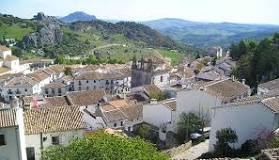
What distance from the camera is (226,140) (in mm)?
35906

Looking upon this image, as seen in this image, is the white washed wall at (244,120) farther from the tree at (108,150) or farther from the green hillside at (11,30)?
the green hillside at (11,30)

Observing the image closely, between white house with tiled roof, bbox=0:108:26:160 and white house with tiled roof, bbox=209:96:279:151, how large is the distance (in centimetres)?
1806

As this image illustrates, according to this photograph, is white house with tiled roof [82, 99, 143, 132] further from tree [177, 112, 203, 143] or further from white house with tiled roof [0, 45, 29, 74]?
white house with tiled roof [0, 45, 29, 74]

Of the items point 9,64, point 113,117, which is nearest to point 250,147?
point 113,117

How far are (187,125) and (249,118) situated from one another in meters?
11.9

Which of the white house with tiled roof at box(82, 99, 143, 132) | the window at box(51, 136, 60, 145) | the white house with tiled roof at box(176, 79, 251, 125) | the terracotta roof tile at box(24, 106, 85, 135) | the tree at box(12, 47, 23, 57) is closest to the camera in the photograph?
the terracotta roof tile at box(24, 106, 85, 135)

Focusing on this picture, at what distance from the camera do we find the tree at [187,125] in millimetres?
45625

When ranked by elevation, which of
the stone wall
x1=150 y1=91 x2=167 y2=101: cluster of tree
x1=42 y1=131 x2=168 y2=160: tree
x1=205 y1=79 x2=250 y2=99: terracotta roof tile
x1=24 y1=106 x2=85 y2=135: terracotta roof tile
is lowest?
x1=150 y1=91 x2=167 y2=101: cluster of tree

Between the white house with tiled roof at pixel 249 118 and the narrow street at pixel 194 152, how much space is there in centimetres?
196

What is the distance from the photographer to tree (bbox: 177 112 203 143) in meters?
45.6

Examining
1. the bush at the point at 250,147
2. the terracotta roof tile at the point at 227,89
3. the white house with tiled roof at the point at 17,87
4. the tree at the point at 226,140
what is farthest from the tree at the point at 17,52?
the bush at the point at 250,147

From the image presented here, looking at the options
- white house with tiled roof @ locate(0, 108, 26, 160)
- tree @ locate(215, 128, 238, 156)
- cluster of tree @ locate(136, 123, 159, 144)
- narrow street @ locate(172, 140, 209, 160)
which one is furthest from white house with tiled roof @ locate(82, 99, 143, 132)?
white house with tiled roof @ locate(0, 108, 26, 160)

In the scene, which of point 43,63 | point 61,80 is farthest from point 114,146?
point 43,63

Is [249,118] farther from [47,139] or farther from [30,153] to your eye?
[30,153]
